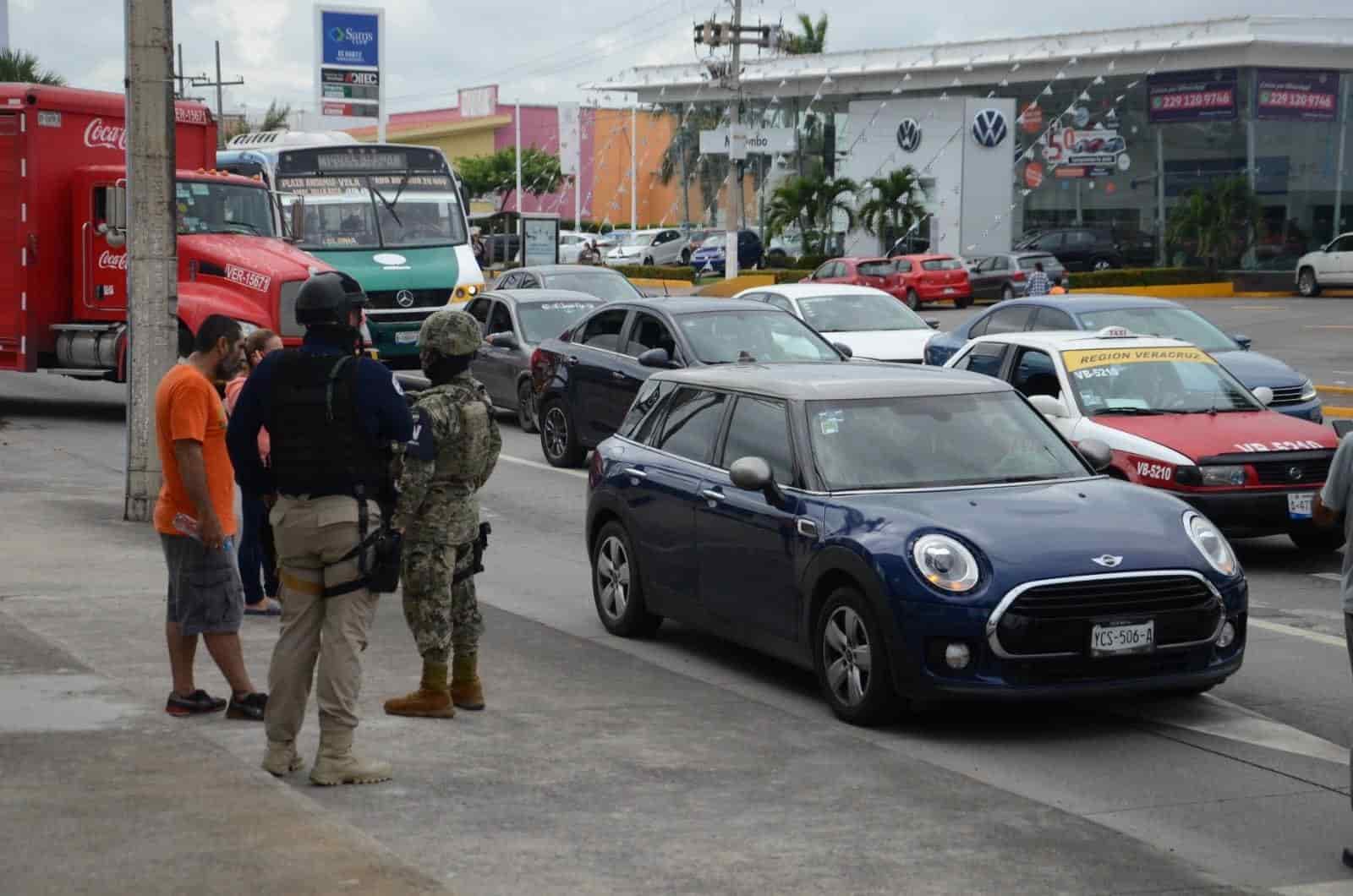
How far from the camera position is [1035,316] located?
699 inches

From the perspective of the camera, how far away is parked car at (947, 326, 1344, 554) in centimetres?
1255

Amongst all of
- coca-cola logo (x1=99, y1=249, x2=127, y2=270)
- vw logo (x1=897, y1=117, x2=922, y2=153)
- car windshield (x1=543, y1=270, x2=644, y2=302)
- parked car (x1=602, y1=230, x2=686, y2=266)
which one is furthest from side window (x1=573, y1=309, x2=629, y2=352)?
parked car (x1=602, y1=230, x2=686, y2=266)

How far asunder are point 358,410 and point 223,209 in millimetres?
16381

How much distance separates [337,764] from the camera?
6836 millimetres

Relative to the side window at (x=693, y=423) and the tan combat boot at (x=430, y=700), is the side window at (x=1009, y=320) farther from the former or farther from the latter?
the tan combat boot at (x=430, y=700)

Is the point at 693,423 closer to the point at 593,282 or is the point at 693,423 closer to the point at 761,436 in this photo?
the point at 761,436

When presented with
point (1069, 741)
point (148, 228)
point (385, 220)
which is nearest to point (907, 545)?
point (1069, 741)

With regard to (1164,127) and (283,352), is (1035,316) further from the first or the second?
(1164,127)

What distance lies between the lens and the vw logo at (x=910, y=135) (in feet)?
197

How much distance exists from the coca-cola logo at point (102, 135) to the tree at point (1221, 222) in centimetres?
3939

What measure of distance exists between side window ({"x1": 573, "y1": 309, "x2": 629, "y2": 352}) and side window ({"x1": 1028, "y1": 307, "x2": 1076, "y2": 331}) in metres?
3.92

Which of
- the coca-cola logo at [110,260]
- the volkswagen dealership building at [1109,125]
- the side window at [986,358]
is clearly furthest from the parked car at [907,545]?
the volkswagen dealership building at [1109,125]

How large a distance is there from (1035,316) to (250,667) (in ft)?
34.3

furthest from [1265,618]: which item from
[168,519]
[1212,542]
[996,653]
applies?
[168,519]
